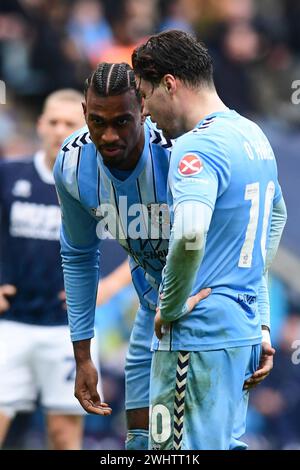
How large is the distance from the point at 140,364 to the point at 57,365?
1966 millimetres

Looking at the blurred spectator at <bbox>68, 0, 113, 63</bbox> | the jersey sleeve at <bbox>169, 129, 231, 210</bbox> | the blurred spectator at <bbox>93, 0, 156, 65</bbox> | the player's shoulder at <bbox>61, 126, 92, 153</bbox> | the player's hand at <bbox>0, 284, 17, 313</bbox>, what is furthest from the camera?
the blurred spectator at <bbox>68, 0, 113, 63</bbox>

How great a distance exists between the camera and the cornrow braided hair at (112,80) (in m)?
4.09

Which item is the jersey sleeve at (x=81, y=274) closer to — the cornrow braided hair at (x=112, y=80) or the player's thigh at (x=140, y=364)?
the player's thigh at (x=140, y=364)

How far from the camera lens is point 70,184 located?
4402 mm

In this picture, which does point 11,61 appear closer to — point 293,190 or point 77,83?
point 77,83

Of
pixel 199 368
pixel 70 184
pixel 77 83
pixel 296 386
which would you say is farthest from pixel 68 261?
pixel 77 83

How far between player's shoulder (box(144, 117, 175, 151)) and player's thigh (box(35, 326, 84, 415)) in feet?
8.20

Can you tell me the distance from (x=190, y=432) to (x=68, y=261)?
1089 mm

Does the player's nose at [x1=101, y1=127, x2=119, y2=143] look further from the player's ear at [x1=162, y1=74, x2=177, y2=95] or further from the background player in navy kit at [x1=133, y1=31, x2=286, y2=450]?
the player's ear at [x1=162, y1=74, x2=177, y2=95]

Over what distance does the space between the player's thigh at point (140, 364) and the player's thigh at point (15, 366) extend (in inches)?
77.0

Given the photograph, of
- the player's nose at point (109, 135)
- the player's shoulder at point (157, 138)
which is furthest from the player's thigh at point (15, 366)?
the player's nose at point (109, 135)

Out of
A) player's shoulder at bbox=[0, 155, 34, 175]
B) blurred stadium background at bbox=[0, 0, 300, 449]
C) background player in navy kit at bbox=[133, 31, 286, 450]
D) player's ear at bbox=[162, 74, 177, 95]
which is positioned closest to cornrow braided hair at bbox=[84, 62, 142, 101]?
background player in navy kit at bbox=[133, 31, 286, 450]

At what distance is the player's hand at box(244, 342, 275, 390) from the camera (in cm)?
413


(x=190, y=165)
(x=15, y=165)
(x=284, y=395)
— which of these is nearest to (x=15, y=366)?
(x=15, y=165)
